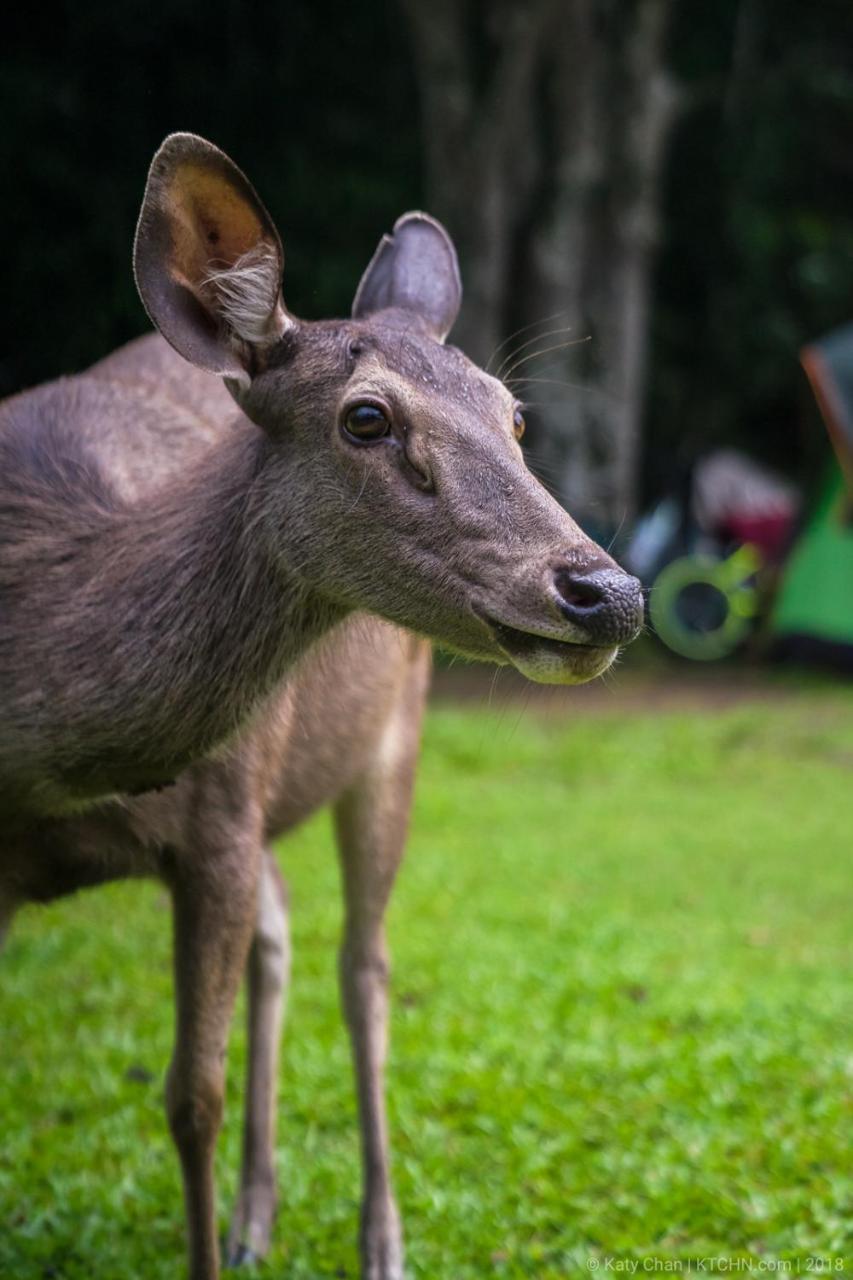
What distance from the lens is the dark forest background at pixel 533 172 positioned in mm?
5816

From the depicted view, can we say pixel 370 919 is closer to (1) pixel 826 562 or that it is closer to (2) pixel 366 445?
(2) pixel 366 445

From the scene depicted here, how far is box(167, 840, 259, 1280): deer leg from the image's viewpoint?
3178 millimetres

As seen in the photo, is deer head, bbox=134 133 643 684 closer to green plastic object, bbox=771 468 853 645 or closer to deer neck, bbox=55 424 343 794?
deer neck, bbox=55 424 343 794

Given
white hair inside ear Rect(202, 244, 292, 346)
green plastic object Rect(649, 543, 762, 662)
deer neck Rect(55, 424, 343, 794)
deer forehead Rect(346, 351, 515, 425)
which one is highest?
white hair inside ear Rect(202, 244, 292, 346)

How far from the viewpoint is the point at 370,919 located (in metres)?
4.17

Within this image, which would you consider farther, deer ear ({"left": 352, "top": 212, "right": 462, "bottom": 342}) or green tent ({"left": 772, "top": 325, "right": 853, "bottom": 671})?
green tent ({"left": 772, "top": 325, "right": 853, "bottom": 671})

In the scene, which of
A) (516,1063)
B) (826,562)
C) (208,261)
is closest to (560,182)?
(826,562)

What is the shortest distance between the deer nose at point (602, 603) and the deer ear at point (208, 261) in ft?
2.64

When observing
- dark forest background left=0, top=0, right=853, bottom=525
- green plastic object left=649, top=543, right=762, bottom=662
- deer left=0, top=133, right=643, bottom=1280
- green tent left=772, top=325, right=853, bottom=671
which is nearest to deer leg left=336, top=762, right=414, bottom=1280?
deer left=0, top=133, right=643, bottom=1280

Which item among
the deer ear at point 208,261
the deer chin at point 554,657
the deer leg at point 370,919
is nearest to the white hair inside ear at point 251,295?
the deer ear at point 208,261

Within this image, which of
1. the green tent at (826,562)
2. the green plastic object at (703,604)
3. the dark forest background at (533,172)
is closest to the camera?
the dark forest background at (533,172)

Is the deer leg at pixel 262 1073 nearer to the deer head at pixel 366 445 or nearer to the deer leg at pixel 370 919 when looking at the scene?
the deer leg at pixel 370 919

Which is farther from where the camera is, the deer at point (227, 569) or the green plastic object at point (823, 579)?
the green plastic object at point (823, 579)

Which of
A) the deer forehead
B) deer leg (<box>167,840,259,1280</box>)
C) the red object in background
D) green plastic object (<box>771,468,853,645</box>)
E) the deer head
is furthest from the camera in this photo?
the red object in background
